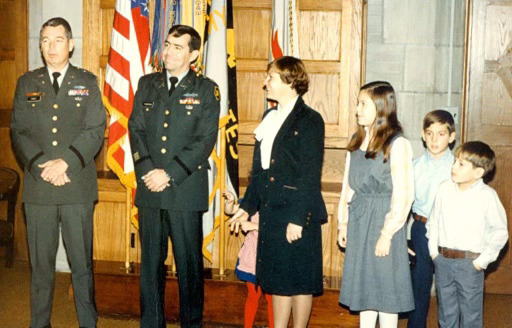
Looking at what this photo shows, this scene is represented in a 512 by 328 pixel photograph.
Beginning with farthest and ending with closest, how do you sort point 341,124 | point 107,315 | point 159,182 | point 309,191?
point 341,124 → point 107,315 → point 159,182 → point 309,191

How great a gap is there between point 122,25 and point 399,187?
2165mm

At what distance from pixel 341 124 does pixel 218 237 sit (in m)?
1.08

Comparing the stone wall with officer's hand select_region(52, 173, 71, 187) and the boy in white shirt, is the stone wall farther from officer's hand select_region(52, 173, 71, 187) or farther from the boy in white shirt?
officer's hand select_region(52, 173, 71, 187)

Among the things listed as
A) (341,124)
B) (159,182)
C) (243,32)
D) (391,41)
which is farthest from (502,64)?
(159,182)

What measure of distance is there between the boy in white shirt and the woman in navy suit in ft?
1.86

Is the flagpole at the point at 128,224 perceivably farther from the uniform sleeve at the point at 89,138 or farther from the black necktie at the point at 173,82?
the black necktie at the point at 173,82

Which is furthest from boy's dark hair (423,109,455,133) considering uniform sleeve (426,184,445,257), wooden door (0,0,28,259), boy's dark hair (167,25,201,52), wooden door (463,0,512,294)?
wooden door (0,0,28,259)

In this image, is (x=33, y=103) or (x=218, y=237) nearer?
(x=33, y=103)

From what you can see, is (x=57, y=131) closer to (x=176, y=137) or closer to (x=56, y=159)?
(x=56, y=159)

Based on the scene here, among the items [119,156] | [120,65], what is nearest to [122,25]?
[120,65]

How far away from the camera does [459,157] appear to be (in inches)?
122

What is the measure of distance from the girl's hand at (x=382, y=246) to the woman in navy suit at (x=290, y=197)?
0.28 metres

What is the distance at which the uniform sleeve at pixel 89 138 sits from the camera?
3.45 metres

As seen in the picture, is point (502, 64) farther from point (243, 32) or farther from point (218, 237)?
point (218, 237)
